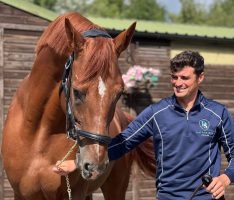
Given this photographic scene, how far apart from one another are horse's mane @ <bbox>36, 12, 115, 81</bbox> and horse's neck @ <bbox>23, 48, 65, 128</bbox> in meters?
0.07

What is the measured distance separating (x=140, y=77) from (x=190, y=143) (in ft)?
15.2

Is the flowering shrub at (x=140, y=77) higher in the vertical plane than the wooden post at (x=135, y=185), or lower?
higher

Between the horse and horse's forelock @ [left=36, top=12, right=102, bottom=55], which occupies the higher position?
horse's forelock @ [left=36, top=12, right=102, bottom=55]

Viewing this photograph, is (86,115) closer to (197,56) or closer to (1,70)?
(197,56)

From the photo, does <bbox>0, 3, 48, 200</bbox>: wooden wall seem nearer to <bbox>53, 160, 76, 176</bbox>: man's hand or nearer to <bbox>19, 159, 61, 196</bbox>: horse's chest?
<bbox>19, 159, 61, 196</bbox>: horse's chest

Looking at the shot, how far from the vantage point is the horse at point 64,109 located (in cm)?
288

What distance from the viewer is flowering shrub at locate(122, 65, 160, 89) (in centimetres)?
760

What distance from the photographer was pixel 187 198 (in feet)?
9.86

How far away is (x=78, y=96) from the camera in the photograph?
298cm

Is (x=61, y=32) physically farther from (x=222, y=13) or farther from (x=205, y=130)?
(x=222, y=13)

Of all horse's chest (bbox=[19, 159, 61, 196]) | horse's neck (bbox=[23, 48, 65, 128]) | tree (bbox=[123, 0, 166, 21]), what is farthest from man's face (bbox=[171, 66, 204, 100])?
tree (bbox=[123, 0, 166, 21])

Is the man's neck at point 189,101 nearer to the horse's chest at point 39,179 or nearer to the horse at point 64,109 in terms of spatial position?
the horse at point 64,109

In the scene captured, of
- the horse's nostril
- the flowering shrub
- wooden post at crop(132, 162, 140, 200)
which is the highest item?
the horse's nostril

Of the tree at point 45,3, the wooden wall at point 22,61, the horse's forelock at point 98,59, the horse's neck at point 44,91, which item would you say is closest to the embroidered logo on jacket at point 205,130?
the horse's forelock at point 98,59
